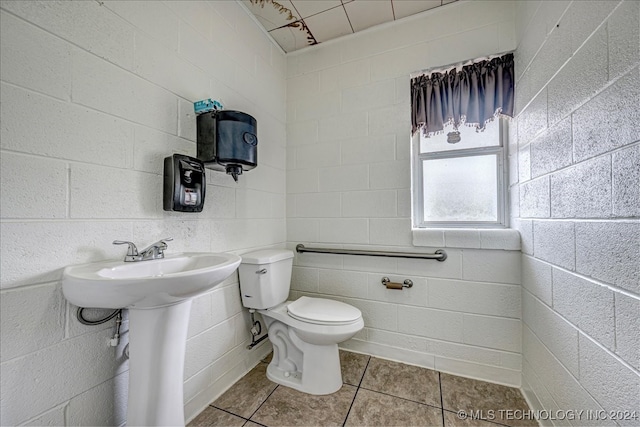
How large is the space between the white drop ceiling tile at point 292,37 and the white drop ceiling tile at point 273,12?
0.05 meters

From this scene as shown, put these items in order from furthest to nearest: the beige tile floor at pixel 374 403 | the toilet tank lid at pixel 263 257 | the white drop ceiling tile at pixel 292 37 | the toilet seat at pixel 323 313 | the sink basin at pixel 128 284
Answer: the white drop ceiling tile at pixel 292 37
the toilet tank lid at pixel 263 257
the toilet seat at pixel 323 313
the beige tile floor at pixel 374 403
the sink basin at pixel 128 284

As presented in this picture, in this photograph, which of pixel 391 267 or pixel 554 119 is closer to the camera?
pixel 554 119

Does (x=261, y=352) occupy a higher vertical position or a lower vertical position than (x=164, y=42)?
lower

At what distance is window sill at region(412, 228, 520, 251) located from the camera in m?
1.51

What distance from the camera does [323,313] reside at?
1495 millimetres

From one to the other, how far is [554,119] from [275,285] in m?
1.67

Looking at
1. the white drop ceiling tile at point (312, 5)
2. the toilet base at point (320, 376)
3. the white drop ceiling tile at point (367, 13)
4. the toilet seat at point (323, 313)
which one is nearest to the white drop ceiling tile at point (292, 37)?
the white drop ceiling tile at point (312, 5)

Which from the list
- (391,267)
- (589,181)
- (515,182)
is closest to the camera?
(589,181)

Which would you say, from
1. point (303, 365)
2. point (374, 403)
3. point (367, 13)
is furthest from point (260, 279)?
point (367, 13)

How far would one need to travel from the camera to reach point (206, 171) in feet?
4.67

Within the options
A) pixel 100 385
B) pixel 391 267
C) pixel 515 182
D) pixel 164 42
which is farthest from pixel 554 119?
pixel 100 385

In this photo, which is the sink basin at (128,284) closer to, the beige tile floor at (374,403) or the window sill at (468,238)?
the beige tile floor at (374,403)

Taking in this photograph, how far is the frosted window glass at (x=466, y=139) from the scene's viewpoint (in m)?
1.71

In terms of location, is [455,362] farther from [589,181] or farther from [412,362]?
[589,181]
